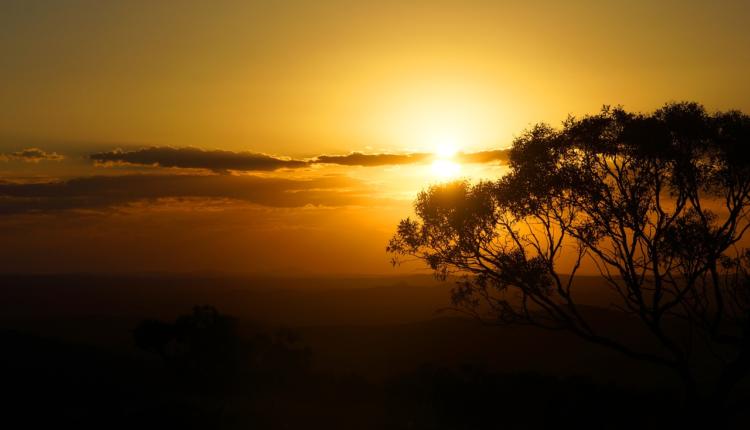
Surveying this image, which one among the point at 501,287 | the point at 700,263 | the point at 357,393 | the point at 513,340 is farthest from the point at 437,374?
the point at 513,340

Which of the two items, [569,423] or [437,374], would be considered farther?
[437,374]

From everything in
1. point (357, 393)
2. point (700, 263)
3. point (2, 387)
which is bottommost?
point (357, 393)

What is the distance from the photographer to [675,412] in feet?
91.4

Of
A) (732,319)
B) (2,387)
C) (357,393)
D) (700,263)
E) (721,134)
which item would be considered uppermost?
(721,134)

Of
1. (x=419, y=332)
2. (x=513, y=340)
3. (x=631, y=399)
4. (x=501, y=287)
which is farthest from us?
(x=419, y=332)

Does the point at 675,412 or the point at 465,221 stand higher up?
the point at 465,221

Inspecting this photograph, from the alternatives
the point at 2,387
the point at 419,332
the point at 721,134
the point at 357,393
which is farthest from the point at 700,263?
the point at 419,332

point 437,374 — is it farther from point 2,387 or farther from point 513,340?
point 513,340

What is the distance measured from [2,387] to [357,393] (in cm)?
1672

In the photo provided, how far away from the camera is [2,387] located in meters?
27.7

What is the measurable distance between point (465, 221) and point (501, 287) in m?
3.20

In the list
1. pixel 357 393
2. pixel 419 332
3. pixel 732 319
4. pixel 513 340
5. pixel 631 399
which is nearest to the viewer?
pixel 732 319

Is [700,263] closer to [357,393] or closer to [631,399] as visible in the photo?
[631,399]

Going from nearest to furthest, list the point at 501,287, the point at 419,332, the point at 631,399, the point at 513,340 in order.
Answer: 1. the point at 501,287
2. the point at 631,399
3. the point at 513,340
4. the point at 419,332
